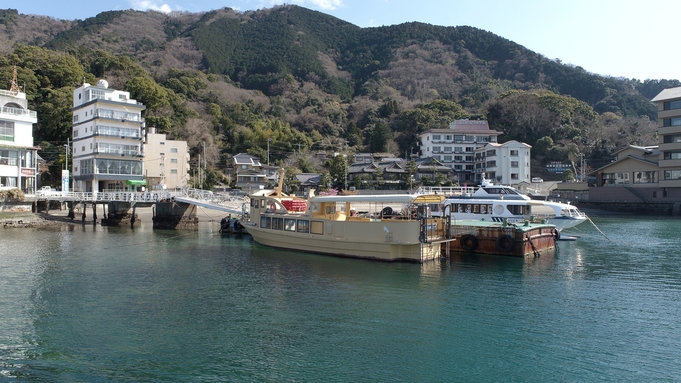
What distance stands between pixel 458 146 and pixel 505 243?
57.4 metres

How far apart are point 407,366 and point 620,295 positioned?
12134 millimetres

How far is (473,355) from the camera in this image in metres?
13.0

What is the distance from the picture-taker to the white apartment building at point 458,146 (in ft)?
272

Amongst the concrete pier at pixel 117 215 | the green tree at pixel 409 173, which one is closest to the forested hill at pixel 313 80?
the green tree at pixel 409 173

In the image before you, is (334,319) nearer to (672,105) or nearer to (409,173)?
(409,173)

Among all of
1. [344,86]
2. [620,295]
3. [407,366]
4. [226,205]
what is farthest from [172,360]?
[344,86]

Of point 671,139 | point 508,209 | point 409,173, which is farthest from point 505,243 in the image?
point 671,139

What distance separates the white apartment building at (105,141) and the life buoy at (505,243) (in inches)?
1702

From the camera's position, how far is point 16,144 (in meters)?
50.4

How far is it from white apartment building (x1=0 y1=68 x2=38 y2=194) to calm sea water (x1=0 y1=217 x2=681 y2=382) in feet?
90.4

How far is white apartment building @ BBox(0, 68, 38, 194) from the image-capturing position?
162 feet

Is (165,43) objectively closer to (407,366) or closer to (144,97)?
(144,97)

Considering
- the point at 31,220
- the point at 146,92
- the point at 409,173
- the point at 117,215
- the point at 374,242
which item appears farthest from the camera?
the point at 409,173

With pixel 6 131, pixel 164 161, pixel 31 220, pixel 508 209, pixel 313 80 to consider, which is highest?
pixel 313 80
